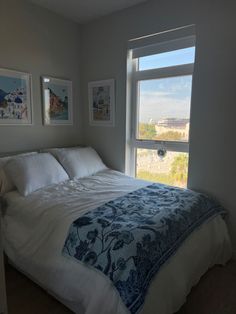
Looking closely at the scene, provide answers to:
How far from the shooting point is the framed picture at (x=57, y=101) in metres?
2.84

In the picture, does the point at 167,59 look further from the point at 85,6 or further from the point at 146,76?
the point at 85,6

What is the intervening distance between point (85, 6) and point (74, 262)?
8.61 ft

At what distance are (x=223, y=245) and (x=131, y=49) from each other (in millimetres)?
2300

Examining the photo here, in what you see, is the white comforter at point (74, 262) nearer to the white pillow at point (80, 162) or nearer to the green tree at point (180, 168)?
the white pillow at point (80, 162)

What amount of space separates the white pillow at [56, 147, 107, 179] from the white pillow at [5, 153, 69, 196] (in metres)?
0.13

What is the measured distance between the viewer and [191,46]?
7.66ft

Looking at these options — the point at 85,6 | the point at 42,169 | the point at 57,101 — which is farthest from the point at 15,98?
the point at 85,6

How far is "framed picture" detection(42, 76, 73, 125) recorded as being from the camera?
112 inches

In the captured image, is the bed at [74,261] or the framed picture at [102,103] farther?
the framed picture at [102,103]

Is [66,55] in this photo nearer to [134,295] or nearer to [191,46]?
[191,46]

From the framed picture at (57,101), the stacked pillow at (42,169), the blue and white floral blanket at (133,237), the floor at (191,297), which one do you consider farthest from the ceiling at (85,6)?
the floor at (191,297)

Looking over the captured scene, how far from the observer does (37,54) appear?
2.70 metres

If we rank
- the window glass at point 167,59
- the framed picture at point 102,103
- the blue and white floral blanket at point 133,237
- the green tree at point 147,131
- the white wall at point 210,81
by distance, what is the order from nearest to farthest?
the blue and white floral blanket at point 133,237 → the white wall at point 210,81 → the window glass at point 167,59 → the green tree at point 147,131 → the framed picture at point 102,103

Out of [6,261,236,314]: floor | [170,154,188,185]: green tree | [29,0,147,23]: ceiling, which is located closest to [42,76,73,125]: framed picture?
[29,0,147,23]: ceiling
